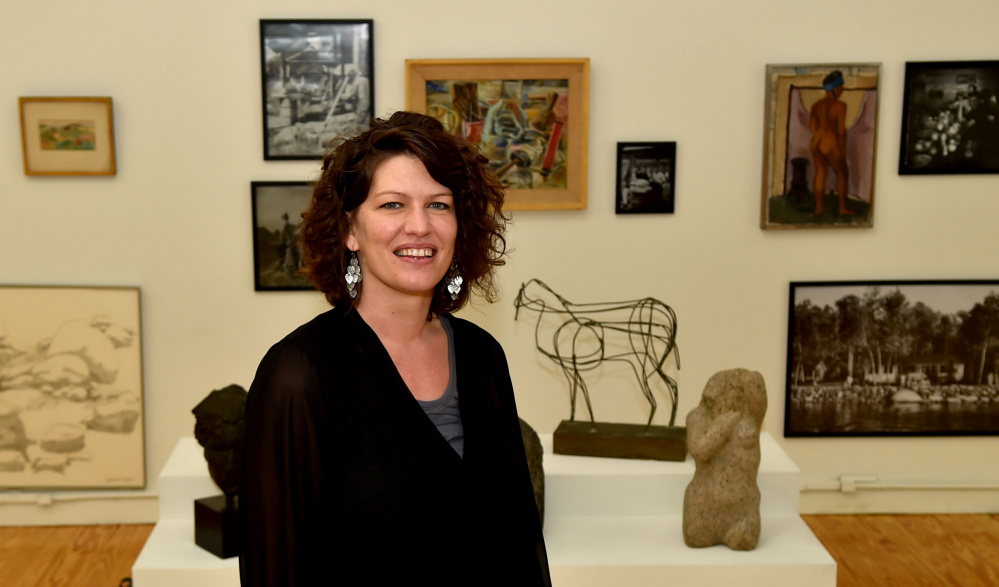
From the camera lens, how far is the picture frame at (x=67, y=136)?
4652 mm

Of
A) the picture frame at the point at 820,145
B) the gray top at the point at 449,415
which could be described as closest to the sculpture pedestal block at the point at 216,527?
the gray top at the point at 449,415

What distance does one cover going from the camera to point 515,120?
4.75 metres

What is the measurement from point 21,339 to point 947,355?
5.05 metres

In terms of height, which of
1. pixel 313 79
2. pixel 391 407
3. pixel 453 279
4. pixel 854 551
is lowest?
pixel 854 551

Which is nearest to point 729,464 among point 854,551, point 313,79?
point 854,551

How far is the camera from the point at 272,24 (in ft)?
15.2

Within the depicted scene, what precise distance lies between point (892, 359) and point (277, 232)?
11.3 feet

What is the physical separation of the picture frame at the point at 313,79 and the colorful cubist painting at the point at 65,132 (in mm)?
902

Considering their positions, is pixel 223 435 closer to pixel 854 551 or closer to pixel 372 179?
pixel 372 179

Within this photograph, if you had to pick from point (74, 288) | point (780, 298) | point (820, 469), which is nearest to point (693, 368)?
point (780, 298)

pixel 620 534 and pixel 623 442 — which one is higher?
pixel 623 442

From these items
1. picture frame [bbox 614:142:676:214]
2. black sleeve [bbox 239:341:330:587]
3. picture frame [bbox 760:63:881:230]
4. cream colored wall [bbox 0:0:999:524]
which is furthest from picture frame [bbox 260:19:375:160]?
black sleeve [bbox 239:341:330:587]

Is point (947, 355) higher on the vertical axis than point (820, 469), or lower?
higher

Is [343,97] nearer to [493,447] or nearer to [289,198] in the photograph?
[289,198]
